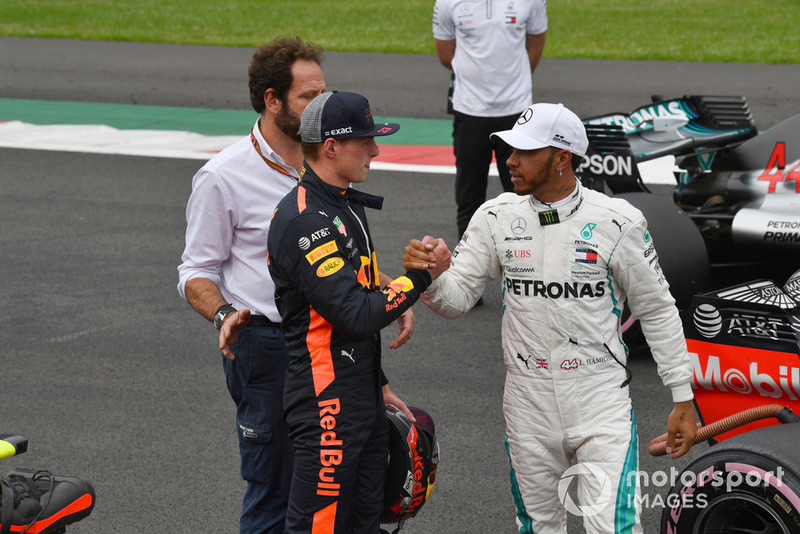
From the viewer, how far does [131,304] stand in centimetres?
766

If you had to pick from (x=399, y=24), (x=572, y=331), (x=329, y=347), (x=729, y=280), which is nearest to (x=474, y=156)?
(x=729, y=280)

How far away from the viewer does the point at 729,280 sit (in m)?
6.30

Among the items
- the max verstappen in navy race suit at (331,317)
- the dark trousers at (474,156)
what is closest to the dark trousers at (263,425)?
the max verstappen in navy race suit at (331,317)

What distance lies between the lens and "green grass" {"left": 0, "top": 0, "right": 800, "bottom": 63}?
19.2 m

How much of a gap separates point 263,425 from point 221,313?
0.43 m

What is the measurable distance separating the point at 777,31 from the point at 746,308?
17966mm

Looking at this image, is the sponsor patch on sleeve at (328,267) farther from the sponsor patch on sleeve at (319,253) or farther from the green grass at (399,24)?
the green grass at (399,24)

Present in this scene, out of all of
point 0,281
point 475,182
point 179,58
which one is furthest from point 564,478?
point 179,58

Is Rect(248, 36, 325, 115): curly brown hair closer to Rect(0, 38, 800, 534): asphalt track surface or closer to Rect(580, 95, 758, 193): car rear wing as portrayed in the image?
Rect(0, 38, 800, 534): asphalt track surface

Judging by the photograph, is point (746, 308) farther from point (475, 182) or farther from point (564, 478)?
point (475, 182)

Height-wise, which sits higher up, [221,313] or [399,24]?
[221,313]

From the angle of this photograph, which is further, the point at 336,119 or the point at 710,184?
the point at 710,184

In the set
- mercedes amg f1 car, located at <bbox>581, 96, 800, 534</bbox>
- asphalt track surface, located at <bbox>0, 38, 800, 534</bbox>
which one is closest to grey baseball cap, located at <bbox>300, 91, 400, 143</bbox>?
mercedes amg f1 car, located at <bbox>581, 96, 800, 534</bbox>

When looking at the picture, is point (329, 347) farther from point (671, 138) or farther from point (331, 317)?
point (671, 138)
